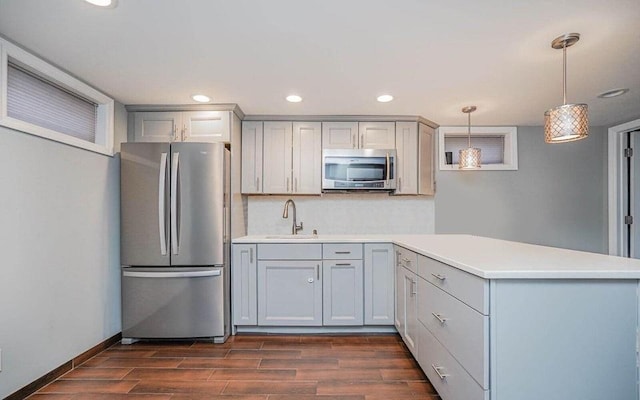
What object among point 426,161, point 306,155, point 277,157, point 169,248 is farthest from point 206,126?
point 426,161

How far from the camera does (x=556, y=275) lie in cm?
138

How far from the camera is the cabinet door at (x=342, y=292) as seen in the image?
3.18 metres

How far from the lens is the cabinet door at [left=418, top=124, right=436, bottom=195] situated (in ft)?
12.1

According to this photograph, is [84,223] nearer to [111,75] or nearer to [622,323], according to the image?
[111,75]

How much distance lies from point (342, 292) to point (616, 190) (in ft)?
11.2

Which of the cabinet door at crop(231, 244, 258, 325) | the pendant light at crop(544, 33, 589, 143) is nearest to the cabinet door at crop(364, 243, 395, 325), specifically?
the cabinet door at crop(231, 244, 258, 325)

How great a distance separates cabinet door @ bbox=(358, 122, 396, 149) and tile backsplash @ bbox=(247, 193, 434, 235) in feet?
1.87

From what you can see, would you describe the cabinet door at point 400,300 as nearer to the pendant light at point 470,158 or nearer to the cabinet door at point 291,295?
the cabinet door at point 291,295

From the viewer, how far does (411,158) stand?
3.67 metres

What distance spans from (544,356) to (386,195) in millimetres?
2614

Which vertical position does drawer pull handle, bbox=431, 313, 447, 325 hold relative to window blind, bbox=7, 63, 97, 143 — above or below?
below

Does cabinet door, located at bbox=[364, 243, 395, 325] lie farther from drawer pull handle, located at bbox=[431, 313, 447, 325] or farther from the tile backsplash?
drawer pull handle, located at bbox=[431, 313, 447, 325]

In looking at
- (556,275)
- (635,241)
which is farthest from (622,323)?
(635,241)

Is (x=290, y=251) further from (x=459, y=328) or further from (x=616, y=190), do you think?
(x=616, y=190)
